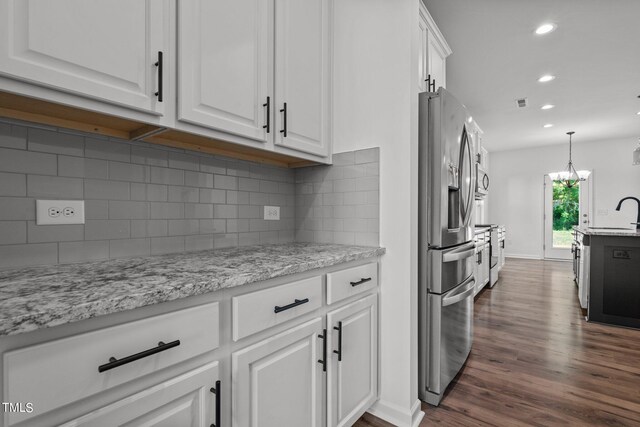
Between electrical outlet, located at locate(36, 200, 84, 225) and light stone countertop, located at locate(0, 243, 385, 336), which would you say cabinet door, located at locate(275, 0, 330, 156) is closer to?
light stone countertop, located at locate(0, 243, 385, 336)

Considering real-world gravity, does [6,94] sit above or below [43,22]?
below

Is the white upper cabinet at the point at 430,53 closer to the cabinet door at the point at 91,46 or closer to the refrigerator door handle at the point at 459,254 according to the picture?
the refrigerator door handle at the point at 459,254

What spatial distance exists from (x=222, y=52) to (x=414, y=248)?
1.31 metres

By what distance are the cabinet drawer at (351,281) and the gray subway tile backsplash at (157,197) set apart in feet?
0.67

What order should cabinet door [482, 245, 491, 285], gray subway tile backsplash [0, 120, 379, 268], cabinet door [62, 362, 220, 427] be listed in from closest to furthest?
cabinet door [62, 362, 220, 427] < gray subway tile backsplash [0, 120, 379, 268] < cabinet door [482, 245, 491, 285]

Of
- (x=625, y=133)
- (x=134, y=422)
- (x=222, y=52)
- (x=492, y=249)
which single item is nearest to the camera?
(x=134, y=422)

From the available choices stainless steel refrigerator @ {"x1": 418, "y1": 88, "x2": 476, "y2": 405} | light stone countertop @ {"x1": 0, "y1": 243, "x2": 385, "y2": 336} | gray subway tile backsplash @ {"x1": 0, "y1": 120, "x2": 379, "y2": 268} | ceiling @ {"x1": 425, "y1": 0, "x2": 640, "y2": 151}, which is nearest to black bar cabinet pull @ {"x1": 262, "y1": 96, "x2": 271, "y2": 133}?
gray subway tile backsplash @ {"x1": 0, "y1": 120, "x2": 379, "y2": 268}

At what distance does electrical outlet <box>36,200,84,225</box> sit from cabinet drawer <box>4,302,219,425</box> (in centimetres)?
70

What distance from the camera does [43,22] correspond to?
0.87 meters

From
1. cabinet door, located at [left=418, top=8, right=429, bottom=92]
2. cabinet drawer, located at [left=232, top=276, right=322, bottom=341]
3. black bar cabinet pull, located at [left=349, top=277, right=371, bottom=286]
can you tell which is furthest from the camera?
cabinet door, located at [left=418, top=8, right=429, bottom=92]

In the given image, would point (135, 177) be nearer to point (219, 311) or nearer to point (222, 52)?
point (222, 52)

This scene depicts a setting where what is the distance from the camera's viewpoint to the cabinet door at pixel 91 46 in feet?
2.74

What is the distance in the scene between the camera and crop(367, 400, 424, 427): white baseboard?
1.60 meters

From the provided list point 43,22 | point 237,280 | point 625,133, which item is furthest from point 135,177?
point 625,133
